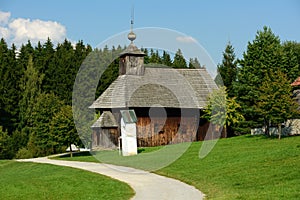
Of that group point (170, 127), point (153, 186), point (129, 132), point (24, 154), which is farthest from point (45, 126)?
point (153, 186)

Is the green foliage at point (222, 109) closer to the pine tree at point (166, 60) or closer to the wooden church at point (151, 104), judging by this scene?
the wooden church at point (151, 104)

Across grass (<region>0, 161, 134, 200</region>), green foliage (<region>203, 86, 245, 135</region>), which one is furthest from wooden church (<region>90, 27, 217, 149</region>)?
grass (<region>0, 161, 134, 200</region>)

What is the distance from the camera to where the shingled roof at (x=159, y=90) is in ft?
124

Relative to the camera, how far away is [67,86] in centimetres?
5922

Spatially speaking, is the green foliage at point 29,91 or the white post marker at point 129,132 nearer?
the white post marker at point 129,132

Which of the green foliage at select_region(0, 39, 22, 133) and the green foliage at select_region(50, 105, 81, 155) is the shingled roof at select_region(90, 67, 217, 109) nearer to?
the green foliage at select_region(50, 105, 81, 155)

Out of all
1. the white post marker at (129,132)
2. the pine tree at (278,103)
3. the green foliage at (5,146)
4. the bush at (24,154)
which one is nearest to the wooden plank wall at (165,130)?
the white post marker at (129,132)

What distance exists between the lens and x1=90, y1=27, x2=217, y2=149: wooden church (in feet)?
123

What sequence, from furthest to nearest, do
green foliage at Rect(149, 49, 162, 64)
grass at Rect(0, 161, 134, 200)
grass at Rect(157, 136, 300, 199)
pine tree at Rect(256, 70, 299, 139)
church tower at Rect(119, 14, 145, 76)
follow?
green foliage at Rect(149, 49, 162, 64) < church tower at Rect(119, 14, 145, 76) < pine tree at Rect(256, 70, 299, 139) < grass at Rect(0, 161, 134, 200) < grass at Rect(157, 136, 300, 199)

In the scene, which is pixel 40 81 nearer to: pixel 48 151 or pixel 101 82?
pixel 101 82

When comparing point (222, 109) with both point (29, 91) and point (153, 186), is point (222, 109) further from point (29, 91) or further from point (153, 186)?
point (29, 91)

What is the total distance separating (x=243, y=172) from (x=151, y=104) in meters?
21.0

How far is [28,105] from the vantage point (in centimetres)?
5578

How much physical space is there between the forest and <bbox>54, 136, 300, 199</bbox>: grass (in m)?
7.68
